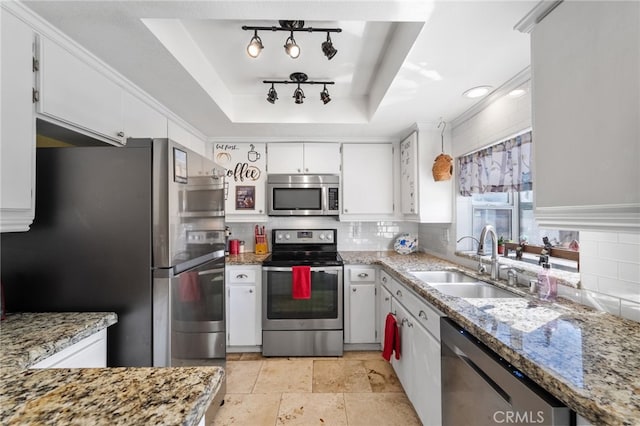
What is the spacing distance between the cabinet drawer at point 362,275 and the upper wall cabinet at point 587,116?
5.40ft

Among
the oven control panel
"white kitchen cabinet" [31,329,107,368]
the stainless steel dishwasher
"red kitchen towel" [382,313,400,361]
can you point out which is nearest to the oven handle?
the oven control panel

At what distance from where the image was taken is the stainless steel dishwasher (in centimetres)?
77

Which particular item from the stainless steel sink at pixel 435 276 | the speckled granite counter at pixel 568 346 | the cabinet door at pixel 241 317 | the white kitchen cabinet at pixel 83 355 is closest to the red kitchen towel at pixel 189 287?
the white kitchen cabinet at pixel 83 355

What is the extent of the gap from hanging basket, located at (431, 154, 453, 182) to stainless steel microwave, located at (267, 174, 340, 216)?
→ 1.03 m

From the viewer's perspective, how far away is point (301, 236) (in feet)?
10.3

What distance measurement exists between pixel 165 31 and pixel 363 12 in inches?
40.2

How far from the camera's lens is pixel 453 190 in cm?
253

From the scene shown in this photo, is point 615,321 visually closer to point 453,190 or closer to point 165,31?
point 453,190

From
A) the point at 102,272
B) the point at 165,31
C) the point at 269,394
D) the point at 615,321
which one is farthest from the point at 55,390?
the point at 615,321

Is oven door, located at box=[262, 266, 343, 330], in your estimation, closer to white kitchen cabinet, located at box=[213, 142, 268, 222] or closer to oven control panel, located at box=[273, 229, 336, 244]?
oven control panel, located at box=[273, 229, 336, 244]

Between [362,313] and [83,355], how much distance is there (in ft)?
6.95

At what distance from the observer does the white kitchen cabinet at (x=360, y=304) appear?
2.62 metres

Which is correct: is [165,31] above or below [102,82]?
above

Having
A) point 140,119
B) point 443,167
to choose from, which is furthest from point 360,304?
point 140,119
